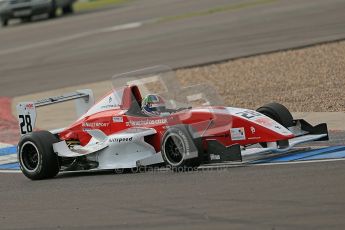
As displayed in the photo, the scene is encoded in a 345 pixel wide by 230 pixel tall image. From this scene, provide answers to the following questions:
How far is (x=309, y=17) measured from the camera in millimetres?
26734

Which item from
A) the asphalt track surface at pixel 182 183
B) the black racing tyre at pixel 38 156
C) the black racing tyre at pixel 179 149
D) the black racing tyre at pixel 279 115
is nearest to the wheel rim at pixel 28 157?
the black racing tyre at pixel 38 156

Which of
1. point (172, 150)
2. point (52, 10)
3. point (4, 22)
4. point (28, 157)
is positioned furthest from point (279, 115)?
point (4, 22)

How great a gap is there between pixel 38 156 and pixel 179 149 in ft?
6.67

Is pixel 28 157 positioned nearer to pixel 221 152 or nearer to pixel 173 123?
pixel 173 123

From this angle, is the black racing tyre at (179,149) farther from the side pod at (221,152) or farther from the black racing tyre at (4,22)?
the black racing tyre at (4,22)

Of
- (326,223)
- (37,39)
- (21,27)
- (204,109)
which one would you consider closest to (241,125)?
(204,109)

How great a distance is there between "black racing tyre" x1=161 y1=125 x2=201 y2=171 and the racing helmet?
0.82 metres

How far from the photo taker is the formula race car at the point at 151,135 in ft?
36.5

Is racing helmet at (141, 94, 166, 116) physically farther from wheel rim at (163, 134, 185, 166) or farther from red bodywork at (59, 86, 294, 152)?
A: wheel rim at (163, 134, 185, 166)

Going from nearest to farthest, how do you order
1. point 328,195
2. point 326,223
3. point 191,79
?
point 326,223
point 328,195
point 191,79

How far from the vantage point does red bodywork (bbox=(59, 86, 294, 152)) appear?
11.1 metres

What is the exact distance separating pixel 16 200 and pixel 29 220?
1.37 metres

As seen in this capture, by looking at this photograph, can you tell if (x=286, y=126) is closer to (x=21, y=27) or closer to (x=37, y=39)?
(x=37, y=39)

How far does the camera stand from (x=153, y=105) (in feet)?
39.5
